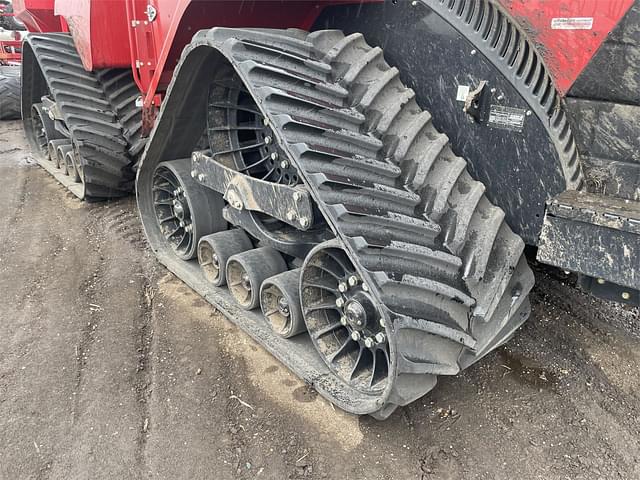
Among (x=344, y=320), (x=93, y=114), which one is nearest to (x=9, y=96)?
(x=93, y=114)

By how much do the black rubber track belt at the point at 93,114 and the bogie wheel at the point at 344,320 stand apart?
9.17 feet

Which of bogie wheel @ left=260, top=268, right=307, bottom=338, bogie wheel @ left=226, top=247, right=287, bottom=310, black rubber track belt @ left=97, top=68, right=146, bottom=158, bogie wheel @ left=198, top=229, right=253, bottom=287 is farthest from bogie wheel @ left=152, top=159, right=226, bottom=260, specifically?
black rubber track belt @ left=97, top=68, right=146, bottom=158

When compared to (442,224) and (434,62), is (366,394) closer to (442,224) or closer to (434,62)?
(442,224)

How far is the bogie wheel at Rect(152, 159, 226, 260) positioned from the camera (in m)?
3.56

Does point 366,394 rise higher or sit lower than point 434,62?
lower

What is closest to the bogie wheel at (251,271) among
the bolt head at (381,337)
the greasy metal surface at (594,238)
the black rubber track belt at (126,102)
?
the bolt head at (381,337)

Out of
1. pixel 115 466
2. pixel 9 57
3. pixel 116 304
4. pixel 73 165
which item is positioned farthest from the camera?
→ pixel 9 57

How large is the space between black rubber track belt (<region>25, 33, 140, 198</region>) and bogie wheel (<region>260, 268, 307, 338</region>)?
244 cm

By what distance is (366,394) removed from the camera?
7.98ft

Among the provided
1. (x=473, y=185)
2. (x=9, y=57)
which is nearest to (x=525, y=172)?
(x=473, y=185)

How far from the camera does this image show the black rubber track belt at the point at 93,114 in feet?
15.6

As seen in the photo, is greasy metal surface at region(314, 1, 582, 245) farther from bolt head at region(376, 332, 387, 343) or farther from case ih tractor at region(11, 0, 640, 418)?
bolt head at region(376, 332, 387, 343)

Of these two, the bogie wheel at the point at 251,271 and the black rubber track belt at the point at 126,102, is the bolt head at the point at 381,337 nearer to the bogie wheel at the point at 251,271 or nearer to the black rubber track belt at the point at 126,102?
the bogie wheel at the point at 251,271

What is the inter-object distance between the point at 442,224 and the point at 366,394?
0.79 m
